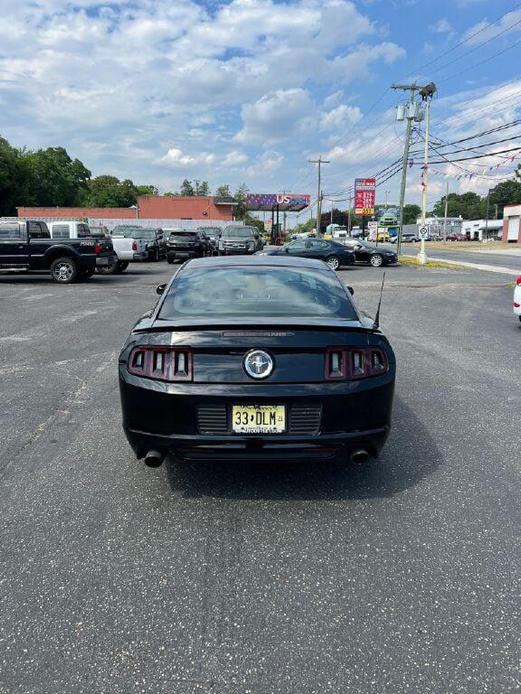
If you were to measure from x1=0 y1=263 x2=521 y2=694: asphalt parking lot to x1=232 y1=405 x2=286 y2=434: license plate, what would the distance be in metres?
0.54

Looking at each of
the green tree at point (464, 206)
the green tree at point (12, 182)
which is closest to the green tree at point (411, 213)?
the green tree at point (464, 206)

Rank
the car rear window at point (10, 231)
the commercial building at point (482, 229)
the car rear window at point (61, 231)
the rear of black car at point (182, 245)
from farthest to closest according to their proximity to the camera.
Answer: the commercial building at point (482, 229) → the rear of black car at point (182, 245) → the car rear window at point (61, 231) → the car rear window at point (10, 231)

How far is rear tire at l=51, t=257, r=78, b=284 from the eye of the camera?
57.4ft

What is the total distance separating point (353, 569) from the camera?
2908mm

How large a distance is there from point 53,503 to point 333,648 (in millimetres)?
2035

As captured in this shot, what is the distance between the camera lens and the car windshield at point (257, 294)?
3.98 meters

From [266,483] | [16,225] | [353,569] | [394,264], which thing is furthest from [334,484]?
[394,264]

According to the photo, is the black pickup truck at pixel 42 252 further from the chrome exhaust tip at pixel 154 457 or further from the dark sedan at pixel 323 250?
the chrome exhaust tip at pixel 154 457

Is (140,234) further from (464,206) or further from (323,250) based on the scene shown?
(464,206)

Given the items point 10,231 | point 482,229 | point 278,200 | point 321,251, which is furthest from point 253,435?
point 482,229

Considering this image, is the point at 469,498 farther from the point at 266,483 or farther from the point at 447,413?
the point at 447,413

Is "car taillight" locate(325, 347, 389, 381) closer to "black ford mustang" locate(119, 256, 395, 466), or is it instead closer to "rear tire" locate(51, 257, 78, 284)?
Result: "black ford mustang" locate(119, 256, 395, 466)

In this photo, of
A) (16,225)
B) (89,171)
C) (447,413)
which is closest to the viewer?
(447,413)

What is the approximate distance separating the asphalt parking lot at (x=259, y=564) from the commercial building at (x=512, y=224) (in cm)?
7276
